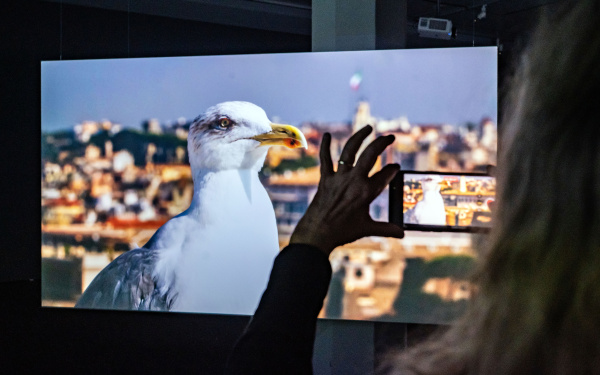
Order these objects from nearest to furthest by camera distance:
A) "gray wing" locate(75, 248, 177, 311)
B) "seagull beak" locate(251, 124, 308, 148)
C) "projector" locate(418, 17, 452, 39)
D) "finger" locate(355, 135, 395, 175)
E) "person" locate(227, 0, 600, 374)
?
"person" locate(227, 0, 600, 374)
"finger" locate(355, 135, 395, 175)
"seagull beak" locate(251, 124, 308, 148)
"gray wing" locate(75, 248, 177, 311)
"projector" locate(418, 17, 452, 39)

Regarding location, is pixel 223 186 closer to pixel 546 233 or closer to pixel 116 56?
pixel 116 56

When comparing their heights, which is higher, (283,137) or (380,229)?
(283,137)

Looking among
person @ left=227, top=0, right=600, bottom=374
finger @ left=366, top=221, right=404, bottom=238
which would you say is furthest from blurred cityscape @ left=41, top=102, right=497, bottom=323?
person @ left=227, top=0, right=600, bottom=374

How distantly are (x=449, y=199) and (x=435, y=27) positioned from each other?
1503 millimetres

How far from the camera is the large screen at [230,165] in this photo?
294 centimetres

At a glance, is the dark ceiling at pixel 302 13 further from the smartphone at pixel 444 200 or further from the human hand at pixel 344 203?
the human hand at pixel 344 203

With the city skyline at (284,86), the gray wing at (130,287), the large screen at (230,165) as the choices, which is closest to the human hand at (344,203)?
the large screen at (230,165)

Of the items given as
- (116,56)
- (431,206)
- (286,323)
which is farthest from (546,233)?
(116,56)

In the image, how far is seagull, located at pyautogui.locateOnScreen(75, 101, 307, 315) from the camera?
10.3ft

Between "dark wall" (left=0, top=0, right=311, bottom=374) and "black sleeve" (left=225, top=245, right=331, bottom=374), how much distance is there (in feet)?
9.34

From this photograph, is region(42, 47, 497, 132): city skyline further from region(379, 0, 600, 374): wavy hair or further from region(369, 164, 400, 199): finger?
region(379, 0, 600, 374): wavy hair

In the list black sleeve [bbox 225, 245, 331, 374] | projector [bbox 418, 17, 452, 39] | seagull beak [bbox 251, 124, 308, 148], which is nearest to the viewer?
black sleeve [bbox 225, 245, 331, 374]

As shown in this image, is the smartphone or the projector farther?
the projector

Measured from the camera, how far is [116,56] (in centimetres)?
421
